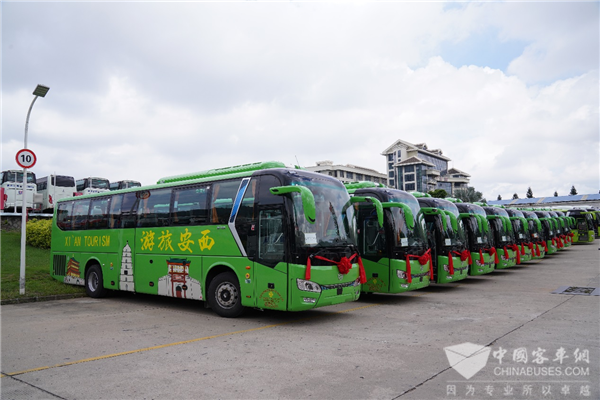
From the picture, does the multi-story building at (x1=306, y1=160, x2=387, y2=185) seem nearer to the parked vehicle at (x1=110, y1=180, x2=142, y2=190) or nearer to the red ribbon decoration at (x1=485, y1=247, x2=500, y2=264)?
the parked vehicle at (x1=110, y1=180, x2=142, y2=190)

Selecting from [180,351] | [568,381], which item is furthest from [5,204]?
[568,381]

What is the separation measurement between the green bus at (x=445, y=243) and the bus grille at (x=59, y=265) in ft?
37.6

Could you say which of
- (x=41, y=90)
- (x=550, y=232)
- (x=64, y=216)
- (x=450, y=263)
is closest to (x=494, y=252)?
(x=450, y=263)

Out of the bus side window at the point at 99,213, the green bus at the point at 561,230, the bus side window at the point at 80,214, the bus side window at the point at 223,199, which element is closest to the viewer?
the bus side window at the point at 223,199

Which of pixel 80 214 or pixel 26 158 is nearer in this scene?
pixel 26 158

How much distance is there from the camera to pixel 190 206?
10.3 m

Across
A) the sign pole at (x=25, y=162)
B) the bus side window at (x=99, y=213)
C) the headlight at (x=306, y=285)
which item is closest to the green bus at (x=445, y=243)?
the headlight at (x=306, y=285)

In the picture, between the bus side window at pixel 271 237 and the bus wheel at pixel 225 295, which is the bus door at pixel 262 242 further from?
the bus wheel at pixel 225 295

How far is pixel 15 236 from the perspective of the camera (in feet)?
73.7

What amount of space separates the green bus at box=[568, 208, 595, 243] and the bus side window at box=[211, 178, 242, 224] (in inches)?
1494

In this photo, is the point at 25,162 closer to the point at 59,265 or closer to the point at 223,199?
the point at 59,265

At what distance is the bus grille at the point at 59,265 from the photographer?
1440cm

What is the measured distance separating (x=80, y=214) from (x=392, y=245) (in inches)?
378

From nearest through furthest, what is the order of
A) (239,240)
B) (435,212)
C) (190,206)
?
(239,240), (190,206), (435,212)
